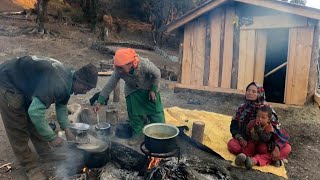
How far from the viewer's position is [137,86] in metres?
5.80

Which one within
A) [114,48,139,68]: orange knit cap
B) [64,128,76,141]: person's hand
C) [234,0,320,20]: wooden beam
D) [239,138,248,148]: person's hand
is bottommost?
[239,138,248,148]: person's hand

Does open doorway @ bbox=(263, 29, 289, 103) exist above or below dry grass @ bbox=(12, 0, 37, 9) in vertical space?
below

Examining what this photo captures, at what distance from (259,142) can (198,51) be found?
16.0ft

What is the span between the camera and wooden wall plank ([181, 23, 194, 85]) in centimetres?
1004

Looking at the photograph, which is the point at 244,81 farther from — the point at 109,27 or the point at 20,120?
the point at 109,27

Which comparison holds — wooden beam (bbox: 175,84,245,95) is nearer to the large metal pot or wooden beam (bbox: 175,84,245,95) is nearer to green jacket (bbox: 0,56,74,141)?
the large metal pot

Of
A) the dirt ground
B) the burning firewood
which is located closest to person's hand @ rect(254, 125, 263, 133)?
the dirt ground

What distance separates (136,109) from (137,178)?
67.0 inches

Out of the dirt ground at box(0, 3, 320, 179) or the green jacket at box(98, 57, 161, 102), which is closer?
the green jacket at box(98, 57, 161, 102)

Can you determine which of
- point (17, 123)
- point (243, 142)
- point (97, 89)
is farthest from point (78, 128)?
point (97, 89)

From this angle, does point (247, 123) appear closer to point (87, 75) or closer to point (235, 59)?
point (87, 75)

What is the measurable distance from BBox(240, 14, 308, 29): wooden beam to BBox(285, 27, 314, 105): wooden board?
15cm

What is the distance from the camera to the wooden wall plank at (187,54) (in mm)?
10039

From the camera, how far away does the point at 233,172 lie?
205 inches
